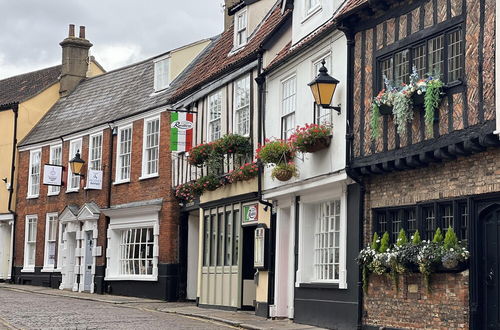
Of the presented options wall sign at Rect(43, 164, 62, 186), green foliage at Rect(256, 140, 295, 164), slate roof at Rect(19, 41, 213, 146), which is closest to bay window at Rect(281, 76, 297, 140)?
green foliage at Rect(256, 140, 295, 164)

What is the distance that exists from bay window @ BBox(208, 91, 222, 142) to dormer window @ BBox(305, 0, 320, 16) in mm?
5300

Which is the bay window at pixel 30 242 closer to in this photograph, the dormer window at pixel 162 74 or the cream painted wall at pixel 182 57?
the dormer window at pixel 162 74

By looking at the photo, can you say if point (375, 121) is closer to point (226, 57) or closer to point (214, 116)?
point (214, 116)

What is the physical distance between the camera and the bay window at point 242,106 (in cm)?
2091

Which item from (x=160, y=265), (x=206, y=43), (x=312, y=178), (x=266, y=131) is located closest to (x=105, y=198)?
(x=160, y=265)

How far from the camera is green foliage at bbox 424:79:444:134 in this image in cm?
1264

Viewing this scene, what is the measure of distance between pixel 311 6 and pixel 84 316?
8277 mm

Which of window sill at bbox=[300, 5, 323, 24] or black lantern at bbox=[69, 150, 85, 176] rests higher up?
window sill at bbox=[300, 5, 323, 24]

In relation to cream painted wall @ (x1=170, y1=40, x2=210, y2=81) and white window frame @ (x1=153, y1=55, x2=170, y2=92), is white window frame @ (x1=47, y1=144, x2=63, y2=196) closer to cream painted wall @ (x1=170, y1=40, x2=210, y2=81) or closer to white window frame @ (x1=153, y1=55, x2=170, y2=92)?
white window frame @ (x1=153, y1=55, x2=170, y2=92)

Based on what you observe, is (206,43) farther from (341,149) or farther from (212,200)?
(341,149)

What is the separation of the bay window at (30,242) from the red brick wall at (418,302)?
72.4 ft

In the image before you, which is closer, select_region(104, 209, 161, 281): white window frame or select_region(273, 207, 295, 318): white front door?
select_region(273, 207, 295, 318): white front door

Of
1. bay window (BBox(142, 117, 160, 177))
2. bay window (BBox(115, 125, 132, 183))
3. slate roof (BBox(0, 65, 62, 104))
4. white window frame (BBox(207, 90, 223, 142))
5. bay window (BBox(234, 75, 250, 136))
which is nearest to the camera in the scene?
bay window (BBox(234, 75, 250, 136))

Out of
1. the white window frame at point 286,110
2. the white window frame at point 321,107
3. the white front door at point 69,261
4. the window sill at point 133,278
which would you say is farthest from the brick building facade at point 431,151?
the white front door at point 69,261
